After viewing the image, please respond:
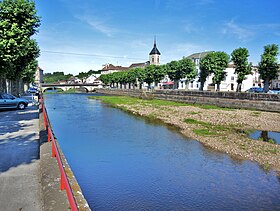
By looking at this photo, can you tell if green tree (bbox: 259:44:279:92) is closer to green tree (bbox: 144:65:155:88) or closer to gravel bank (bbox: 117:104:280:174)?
gravel bank (bbox: 117:104:280:174)

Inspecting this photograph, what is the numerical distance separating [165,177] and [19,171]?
19.0ft

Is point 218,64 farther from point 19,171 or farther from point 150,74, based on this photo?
point 19,171

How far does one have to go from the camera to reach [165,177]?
10.7 meters

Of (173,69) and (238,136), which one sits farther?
(173,69)

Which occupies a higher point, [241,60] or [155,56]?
[155,56]

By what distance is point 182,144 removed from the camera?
641 inches

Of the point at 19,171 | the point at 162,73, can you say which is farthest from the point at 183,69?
the point at 19,171

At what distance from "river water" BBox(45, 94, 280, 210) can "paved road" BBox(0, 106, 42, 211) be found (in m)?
2.18

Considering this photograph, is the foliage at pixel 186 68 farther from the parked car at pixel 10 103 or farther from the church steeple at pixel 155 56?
the church steeple at pixel 155 56

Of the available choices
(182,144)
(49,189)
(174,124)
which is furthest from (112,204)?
(174,124)

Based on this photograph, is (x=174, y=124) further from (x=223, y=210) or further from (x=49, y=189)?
(x=49, y=189)

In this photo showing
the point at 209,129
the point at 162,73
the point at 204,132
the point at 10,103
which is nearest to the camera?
the point at 204,132

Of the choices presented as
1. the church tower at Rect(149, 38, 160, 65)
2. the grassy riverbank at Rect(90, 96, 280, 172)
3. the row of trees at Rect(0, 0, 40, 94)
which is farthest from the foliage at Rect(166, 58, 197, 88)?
the church tower at Rect(149, 38, 160, 65)

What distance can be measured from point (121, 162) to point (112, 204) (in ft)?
13.7
